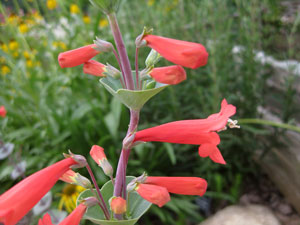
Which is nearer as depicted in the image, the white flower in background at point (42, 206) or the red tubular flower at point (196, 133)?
the red tubular flower at point (196, 133)

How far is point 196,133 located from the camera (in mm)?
789

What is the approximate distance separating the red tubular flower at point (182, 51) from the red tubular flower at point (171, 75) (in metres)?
0.03

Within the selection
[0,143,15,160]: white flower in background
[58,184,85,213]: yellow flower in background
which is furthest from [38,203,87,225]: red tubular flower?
[58,184,85,213]: yellow flower in background

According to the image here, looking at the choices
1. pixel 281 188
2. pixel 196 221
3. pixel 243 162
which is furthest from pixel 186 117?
pixel 281 188

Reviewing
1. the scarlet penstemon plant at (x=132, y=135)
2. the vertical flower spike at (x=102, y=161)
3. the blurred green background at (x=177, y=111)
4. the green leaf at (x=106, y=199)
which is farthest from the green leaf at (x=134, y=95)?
the blurred green background at (x=177, y=111)

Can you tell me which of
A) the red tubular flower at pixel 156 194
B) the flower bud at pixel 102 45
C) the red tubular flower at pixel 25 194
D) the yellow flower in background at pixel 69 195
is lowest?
the yellow flower in background at pixel 69 195

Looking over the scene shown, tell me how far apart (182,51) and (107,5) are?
219 millimetres

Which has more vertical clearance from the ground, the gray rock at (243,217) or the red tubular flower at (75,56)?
the red tubular flower at (75,56)

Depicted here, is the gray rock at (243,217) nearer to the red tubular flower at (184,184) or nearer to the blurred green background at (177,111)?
the blurred green background at (177,111)

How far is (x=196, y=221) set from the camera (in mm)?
2121

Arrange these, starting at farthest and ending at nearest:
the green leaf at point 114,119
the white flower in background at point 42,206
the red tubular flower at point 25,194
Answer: the green leaf at point 114,119 → the white flower in background at point 42,206 → the red tubular flower at point 25,194

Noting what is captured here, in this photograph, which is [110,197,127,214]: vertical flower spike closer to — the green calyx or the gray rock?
the green calyx

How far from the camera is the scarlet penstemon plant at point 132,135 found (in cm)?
69

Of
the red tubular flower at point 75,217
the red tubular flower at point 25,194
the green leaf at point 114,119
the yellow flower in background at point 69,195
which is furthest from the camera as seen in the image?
the green leaf at point 114,119
